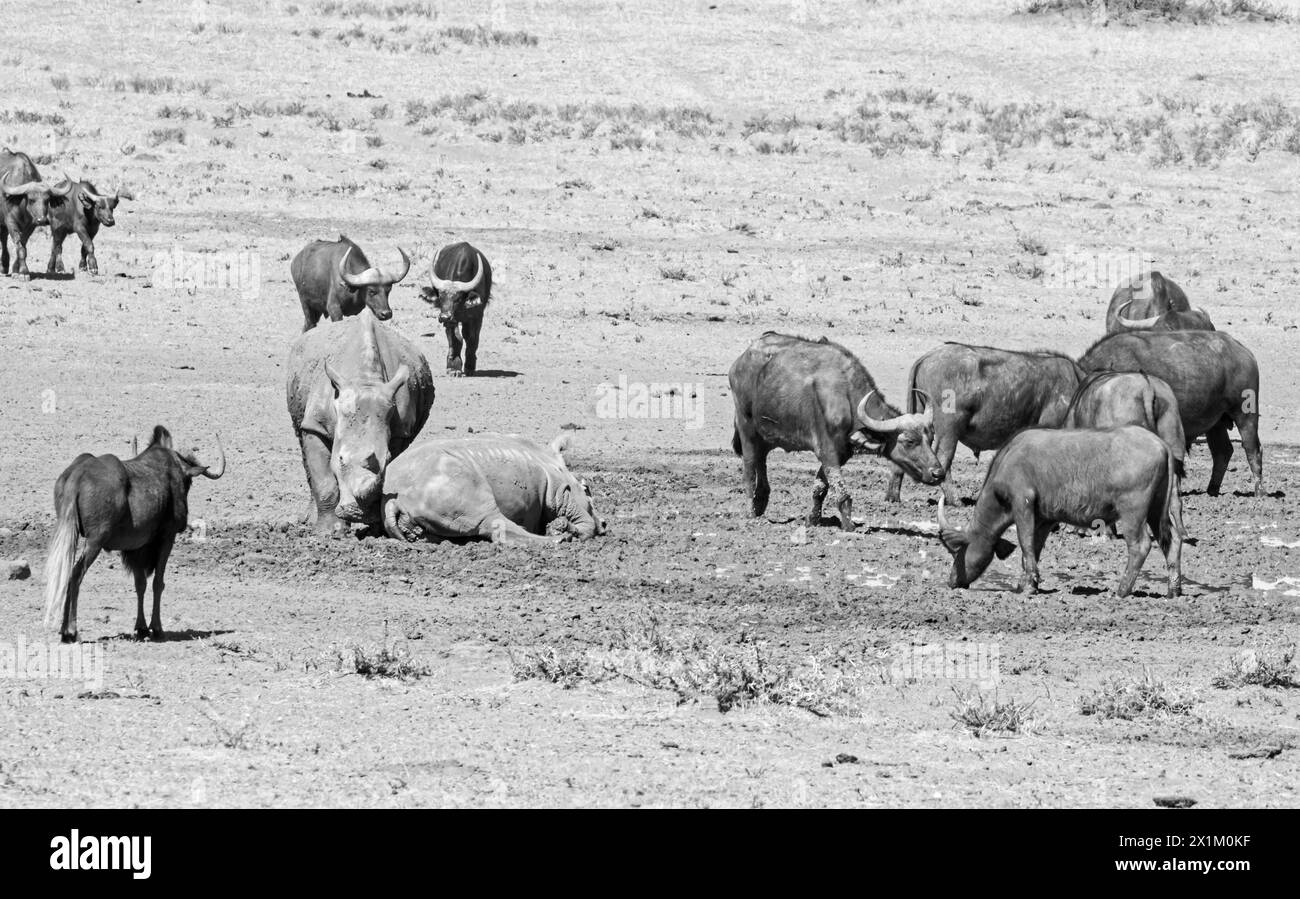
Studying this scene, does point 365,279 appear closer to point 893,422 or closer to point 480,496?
point 480,496

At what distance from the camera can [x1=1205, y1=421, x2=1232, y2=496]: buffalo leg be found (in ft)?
55.4

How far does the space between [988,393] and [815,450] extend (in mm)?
1627

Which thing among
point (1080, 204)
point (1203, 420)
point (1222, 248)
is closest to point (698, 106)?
point (1080, 204)

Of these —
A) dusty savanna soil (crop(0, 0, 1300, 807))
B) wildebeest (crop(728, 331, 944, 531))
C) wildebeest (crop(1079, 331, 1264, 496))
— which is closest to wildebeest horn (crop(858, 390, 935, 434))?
wildebeest (crop(728, 331, 944, 531))

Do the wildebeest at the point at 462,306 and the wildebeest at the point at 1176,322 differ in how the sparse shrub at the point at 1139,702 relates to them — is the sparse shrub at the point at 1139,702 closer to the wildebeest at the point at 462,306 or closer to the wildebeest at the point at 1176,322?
the wildebeest at the point at 1176,322

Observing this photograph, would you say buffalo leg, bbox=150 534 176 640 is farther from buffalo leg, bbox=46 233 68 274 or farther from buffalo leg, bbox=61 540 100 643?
buffalo leg, bbox=46 233 68 274

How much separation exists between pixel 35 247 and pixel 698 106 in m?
16.2

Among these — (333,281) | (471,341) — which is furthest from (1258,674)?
(333,281)

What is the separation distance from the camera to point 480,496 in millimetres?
13789

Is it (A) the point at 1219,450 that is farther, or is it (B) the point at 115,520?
(A) the point at 1219,450

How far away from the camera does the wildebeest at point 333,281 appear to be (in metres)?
21.4

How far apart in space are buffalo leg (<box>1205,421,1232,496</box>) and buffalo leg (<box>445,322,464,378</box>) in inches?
323

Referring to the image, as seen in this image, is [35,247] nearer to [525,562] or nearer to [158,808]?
[525,562]

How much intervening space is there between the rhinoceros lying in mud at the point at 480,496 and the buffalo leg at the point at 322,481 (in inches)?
15.0
